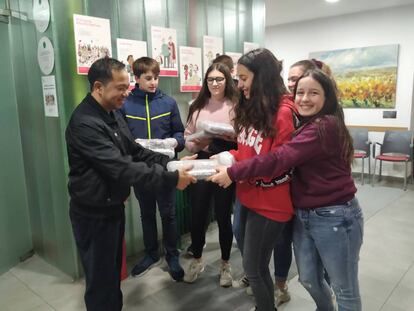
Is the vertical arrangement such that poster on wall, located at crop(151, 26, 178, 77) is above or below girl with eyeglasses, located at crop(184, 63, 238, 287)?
above

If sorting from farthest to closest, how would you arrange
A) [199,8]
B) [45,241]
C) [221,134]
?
[199,8]
[45,241]
[221,134]

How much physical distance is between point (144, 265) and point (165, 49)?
1.77m

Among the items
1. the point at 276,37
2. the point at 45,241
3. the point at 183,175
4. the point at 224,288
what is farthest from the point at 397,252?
the point at 276,37

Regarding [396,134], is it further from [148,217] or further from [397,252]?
[148,217]

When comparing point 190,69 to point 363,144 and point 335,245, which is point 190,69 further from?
point 363,144

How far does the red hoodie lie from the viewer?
1.47 m

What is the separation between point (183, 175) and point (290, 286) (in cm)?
131

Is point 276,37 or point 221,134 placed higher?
point 276,37

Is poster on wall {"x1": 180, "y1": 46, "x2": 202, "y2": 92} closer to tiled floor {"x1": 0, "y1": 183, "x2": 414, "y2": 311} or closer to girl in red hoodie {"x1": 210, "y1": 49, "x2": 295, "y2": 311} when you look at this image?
tiled floor {"x1": 0, "y1": 183, "x2": 414, "y2": 311}

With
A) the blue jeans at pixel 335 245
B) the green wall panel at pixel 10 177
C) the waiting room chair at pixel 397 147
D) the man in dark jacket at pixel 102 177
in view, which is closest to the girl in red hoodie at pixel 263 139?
the blue jeans at pixel 335 245

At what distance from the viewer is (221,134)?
7.09 ft

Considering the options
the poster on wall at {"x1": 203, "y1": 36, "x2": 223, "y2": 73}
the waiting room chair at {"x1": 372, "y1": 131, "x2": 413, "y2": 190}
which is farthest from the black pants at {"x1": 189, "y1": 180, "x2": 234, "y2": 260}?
the waiting room chair at {"x1": 372, "y1": 131, "x2": 413, "y2": 190}

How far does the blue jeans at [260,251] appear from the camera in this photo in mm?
1514

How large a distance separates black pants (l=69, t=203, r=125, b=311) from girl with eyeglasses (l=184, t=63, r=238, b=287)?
2.51ft
